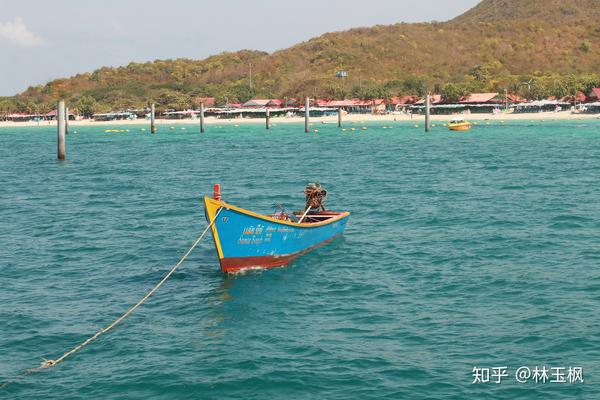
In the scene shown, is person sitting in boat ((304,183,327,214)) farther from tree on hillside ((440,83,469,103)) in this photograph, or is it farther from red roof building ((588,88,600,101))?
tree on hillside ((440,83,469,103))

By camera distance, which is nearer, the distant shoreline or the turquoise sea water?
the turquoise sea water

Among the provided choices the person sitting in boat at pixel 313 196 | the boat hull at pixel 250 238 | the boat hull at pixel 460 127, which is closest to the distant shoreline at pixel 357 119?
the boat hull at pixel 460 127

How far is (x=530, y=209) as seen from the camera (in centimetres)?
3788

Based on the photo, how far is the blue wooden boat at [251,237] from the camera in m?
24.0

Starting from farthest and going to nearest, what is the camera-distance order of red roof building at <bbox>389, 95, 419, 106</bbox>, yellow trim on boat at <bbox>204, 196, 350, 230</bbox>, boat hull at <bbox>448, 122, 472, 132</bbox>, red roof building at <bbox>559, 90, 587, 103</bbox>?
red roof building at <bbox>389, 95, 419, 106</bbox>, red roof building at <bbox>559, 90, 587, 103</bbox>, boat hull at <bbox>448, 122, 472, 132</bbox>, yellow trim on boat at <bbox>204, 196, 350, 230</bbox>

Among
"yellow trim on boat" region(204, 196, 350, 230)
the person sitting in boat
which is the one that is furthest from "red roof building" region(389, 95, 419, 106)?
"yellow trim on boat" region(204, 196, 350, 230)

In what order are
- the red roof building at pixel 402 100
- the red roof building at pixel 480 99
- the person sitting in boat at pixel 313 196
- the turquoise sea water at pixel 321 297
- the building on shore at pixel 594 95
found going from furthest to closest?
the red roof building at pixel 402 100
the red roof building at pixel 480 99
the building on shore at pixel 594 95
the person sitting in boat at pixel 313 196
the turquoise sea water at pixel 321 297

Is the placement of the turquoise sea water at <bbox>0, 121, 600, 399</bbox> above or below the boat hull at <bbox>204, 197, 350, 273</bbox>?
below

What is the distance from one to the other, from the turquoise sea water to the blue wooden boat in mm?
539

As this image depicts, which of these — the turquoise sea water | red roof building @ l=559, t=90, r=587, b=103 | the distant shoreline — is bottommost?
the turquoise sea water

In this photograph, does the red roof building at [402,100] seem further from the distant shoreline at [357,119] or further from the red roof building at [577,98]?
the red roof building at [577,98]

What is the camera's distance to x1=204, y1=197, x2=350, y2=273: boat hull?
24.1 meters

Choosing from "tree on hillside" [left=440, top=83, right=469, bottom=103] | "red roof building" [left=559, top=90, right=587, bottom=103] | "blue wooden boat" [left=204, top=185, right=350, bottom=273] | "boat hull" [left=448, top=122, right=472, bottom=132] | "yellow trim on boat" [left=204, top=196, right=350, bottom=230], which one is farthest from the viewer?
"tree on hillside" [left=440, top=83, right=469, bottom=103]

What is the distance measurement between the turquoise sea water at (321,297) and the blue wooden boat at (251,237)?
0.54 metres
